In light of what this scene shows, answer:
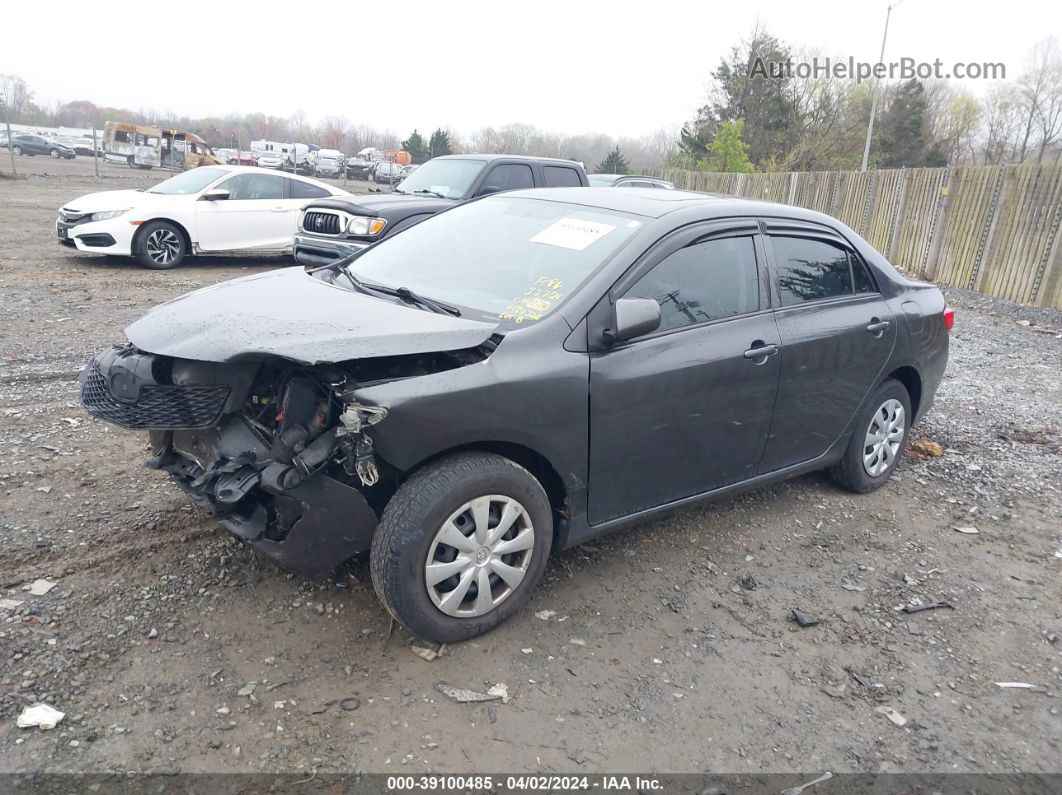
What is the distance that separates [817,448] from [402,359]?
267 cm

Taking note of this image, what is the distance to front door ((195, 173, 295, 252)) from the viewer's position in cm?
1176

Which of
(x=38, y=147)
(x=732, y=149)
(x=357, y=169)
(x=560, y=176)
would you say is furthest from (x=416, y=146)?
(x=560, y=176)

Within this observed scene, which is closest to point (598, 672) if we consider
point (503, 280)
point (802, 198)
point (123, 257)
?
point (503, 280)

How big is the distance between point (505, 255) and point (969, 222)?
1281cm

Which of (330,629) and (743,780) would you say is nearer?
(743,780)

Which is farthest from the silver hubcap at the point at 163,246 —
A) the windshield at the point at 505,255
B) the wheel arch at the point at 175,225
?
the windshield at the point at 505,255

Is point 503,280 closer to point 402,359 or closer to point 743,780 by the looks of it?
point 402,359

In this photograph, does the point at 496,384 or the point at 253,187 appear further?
the point at 253,187

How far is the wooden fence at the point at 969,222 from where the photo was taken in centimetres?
1213

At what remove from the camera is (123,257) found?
39.7ft

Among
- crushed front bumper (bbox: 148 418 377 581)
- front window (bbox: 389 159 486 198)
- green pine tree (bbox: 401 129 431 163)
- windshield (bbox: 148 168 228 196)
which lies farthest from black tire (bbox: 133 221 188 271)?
green pine tree (bbox: 401 129 431 163)

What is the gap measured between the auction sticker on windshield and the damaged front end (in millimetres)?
942

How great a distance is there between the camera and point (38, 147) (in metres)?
46.4

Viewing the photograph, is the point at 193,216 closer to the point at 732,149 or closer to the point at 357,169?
the point at 732,149
